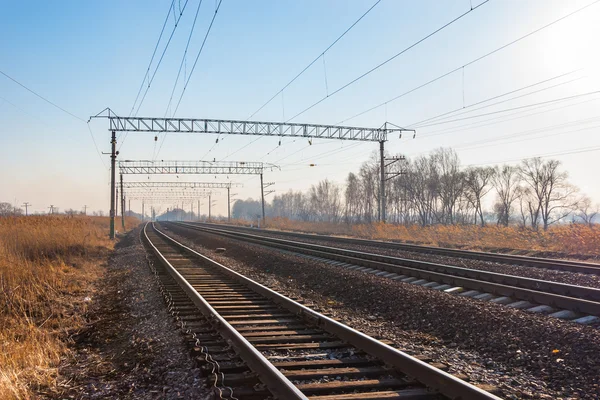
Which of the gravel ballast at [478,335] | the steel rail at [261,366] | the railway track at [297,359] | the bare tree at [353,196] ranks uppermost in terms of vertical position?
the bare tree at [353,196]

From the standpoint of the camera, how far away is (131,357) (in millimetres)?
5934

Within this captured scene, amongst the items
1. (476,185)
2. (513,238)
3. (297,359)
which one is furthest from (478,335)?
(476,185)

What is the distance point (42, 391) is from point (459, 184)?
80.5 metres

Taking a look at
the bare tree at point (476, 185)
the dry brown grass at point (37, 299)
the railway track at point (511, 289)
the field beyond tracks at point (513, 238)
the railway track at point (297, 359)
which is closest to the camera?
the railway track at point (297, 359)

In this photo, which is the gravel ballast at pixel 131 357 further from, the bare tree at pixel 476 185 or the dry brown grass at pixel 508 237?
the bare tree at pixel 476 185

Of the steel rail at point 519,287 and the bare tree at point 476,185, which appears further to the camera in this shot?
the bare tree at point 476,185

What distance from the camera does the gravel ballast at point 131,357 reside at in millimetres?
4688

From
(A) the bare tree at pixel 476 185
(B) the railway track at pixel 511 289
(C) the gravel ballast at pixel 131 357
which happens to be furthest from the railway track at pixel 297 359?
(A) the bare tree at pixel 476 185

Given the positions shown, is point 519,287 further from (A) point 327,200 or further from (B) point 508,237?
(A) point 327,200

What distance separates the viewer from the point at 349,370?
4.86 metres

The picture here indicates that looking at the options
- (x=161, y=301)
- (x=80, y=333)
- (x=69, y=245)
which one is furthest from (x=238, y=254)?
(x=80, y=333)

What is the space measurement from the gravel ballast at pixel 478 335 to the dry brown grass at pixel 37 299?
4.51m

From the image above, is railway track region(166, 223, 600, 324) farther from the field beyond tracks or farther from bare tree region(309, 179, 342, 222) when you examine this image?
bare tree region(309, 179, 342, 222)

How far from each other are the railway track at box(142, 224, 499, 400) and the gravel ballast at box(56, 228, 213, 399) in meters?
0.28
